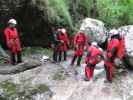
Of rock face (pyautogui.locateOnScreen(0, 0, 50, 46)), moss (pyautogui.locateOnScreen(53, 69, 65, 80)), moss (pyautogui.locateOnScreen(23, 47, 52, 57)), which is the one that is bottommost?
moss (pyautogui.locateOnScreen(53, 69, 65, 80))

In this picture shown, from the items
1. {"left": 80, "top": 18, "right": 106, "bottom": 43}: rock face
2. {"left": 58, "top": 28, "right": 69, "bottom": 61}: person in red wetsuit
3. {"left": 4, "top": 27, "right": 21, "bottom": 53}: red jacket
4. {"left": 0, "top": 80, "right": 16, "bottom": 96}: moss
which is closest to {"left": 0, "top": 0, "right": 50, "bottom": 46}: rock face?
{"left": 80, "top": 18, "right": 106, "bottom": 43}: rock face

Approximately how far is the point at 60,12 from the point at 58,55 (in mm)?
2573

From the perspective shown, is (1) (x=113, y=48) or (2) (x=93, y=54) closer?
(1) (x=113, y=48)

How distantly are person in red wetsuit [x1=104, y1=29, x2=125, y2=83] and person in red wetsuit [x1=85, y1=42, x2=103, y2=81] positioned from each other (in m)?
0.36

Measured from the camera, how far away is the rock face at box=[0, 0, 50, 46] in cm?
1338

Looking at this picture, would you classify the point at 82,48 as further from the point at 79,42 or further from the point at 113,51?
the point at 113,51

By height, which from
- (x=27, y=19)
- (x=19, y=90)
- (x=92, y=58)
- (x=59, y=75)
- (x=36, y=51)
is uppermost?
(x=27, y=19)

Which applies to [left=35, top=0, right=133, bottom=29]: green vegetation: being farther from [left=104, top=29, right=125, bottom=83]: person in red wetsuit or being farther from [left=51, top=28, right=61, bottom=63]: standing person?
[left=104, top=29, right=125, bottom=83]: person in red wetsuit

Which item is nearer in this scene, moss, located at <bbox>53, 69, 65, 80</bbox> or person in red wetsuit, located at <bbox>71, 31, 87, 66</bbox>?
moss, located at <bbox>53, 69, 65, 80</bbox>

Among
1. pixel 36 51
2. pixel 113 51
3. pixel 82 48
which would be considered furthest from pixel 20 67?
pixel 113 51

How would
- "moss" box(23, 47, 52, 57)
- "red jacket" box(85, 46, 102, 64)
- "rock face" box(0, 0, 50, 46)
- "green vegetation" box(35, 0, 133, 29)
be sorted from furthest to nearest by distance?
1. "green vegetation" box(35, 0, 133, 29)
2. "moss" box(23, 47, 52, 57)
3. "rock face" box(0, 0, 50, 46)
4. "red jacket" box(85, 46, 102, 64)

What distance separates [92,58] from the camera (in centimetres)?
1057

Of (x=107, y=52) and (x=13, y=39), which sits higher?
(x=13, y=39)

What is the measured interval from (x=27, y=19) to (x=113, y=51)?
4.87 meters
